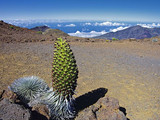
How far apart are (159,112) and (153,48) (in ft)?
31.8

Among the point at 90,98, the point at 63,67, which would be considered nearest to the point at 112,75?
the point at 90,98

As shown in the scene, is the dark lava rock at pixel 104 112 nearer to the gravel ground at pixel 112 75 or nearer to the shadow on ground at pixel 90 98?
the shadow on ground at pixel 90 98

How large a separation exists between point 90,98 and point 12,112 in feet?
8.62

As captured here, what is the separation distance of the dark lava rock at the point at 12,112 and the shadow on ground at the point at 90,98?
170 centimetres

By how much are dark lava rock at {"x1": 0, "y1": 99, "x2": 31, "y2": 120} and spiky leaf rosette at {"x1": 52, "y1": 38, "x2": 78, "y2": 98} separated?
2.28 feet

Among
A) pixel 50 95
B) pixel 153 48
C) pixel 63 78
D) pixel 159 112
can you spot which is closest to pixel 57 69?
pixel 63 78

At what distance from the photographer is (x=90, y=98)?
→ 14.9 ft

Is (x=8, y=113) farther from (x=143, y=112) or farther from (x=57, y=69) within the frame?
(x=143, y=112)

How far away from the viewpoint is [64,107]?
2854 mm

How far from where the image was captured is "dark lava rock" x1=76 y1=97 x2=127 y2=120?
9.82ft

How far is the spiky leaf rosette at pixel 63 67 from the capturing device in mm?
2539

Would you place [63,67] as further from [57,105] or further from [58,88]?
[57,105]

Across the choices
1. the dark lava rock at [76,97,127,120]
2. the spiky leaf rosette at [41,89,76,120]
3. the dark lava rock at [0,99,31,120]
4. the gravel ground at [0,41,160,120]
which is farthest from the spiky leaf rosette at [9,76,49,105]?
the gravel ground at [0,41,160,120]

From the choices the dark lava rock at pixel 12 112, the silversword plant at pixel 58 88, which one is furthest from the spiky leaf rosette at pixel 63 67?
the dark lava rock at pixel 12 112
